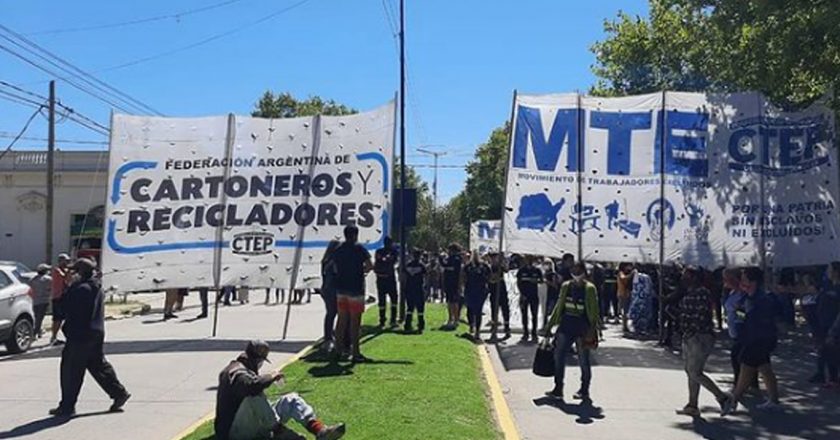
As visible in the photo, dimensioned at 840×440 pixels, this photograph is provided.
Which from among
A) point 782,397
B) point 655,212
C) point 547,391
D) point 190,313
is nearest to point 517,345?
point 655,212

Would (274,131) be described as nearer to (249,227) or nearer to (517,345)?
(249,227)

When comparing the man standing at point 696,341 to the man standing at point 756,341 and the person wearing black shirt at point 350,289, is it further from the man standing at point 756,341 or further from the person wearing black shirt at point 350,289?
the person wearing black shirt at point 350,289

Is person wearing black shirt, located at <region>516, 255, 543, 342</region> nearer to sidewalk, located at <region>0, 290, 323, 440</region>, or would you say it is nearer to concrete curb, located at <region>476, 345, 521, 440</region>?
concrete curb, located at <region>476, 345, 521, 440</region>

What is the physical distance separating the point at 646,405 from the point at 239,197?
9.12m

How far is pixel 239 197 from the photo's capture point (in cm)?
1612

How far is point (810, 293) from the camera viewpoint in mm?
13969

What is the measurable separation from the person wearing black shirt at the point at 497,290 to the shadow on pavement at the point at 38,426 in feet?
26.4

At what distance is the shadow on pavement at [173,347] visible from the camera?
14875 millimetres

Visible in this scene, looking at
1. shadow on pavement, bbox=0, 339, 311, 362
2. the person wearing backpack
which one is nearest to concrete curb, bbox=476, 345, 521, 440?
the person wearing backpack

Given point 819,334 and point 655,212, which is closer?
point 819,334

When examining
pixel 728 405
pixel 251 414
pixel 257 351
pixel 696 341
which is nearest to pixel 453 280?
pixel 696 341

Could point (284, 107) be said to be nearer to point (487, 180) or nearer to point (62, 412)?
point (487, 180)

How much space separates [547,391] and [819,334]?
436 cm

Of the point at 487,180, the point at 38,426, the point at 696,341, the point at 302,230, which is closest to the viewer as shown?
the point at 38,426
